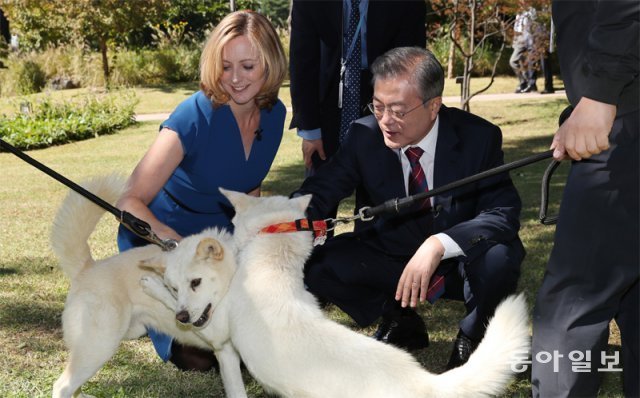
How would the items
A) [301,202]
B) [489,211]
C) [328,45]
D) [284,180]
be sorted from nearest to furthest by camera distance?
[301,202], [489,211], [328,45], [284,180]

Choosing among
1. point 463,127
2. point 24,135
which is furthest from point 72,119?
point 463,127

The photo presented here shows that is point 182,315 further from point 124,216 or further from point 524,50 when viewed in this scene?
point 524,50

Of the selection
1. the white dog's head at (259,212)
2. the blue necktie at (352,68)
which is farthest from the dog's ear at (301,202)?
the blue necktie at (352,68)

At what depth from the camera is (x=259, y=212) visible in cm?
289

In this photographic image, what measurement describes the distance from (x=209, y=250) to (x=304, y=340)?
56cm

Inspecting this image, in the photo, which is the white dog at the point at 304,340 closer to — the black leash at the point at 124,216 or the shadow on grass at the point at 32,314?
the black leash at the point at 124,216

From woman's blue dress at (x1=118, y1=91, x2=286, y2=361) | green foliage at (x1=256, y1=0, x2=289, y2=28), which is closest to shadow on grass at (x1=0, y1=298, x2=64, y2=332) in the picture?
woman's blue dress at (x1=118, y1=91, x2=286, y2=361)

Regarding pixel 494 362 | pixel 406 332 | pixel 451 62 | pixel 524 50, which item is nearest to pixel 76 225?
pixel 406 332

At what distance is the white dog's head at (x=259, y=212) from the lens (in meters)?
2.85

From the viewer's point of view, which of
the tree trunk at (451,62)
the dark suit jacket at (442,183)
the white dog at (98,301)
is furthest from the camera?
the tree trunk at (451,62)

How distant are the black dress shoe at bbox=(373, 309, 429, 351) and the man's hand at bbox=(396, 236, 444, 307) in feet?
2.81

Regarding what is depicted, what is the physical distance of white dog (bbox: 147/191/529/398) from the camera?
7.85 feet

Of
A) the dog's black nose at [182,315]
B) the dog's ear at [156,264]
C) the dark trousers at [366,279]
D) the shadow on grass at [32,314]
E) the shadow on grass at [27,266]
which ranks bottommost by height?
the shadow on grass at [27,266]

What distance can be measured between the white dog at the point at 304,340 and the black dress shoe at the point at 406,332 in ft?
4.19
